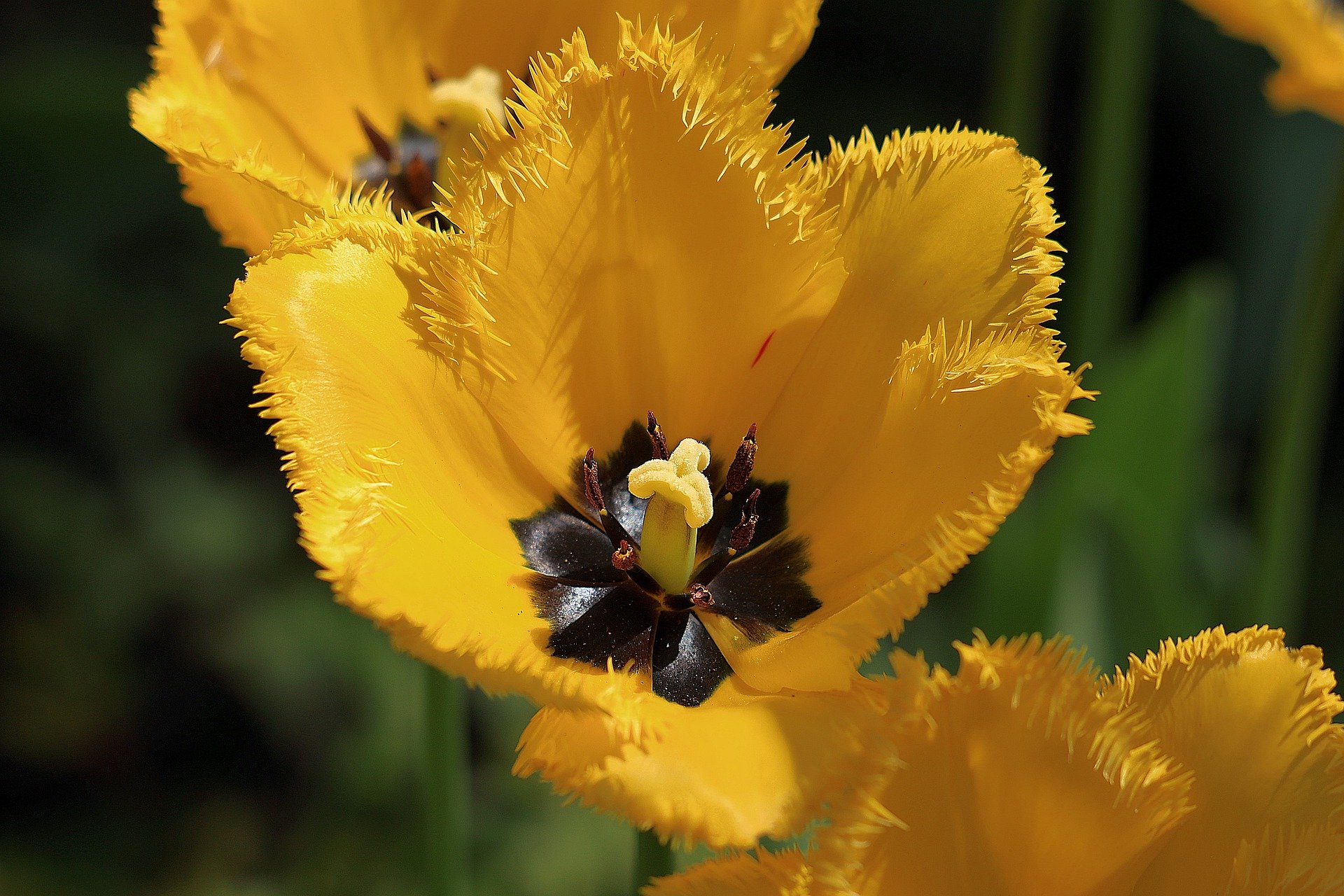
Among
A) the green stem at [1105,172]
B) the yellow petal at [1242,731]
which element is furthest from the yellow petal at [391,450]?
the green stem at [1105,172]

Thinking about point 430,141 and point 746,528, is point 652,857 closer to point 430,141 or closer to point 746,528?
point 746,528

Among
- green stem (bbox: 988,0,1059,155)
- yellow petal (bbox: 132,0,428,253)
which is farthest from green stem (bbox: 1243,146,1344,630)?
yellow petal (bbox: 132,0,428,253)

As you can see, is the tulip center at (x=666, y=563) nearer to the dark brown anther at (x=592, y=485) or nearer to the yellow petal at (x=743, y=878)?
the dark brown anther at (x=592, y=485)

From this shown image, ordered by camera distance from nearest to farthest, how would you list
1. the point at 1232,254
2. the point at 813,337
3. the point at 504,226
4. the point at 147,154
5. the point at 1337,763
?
the point at 1337,763
the point at 504,226
the point at 813,337
the point at 147,154
the point at 1232,254

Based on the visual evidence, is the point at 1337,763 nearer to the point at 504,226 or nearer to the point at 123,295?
the point at 504,226

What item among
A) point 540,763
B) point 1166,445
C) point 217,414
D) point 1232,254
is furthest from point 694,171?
point 1232,254

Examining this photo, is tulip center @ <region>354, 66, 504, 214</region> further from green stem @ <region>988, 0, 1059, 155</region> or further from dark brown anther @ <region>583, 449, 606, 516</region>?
green stem @ <region>988, 0, 1059, 155</region>
